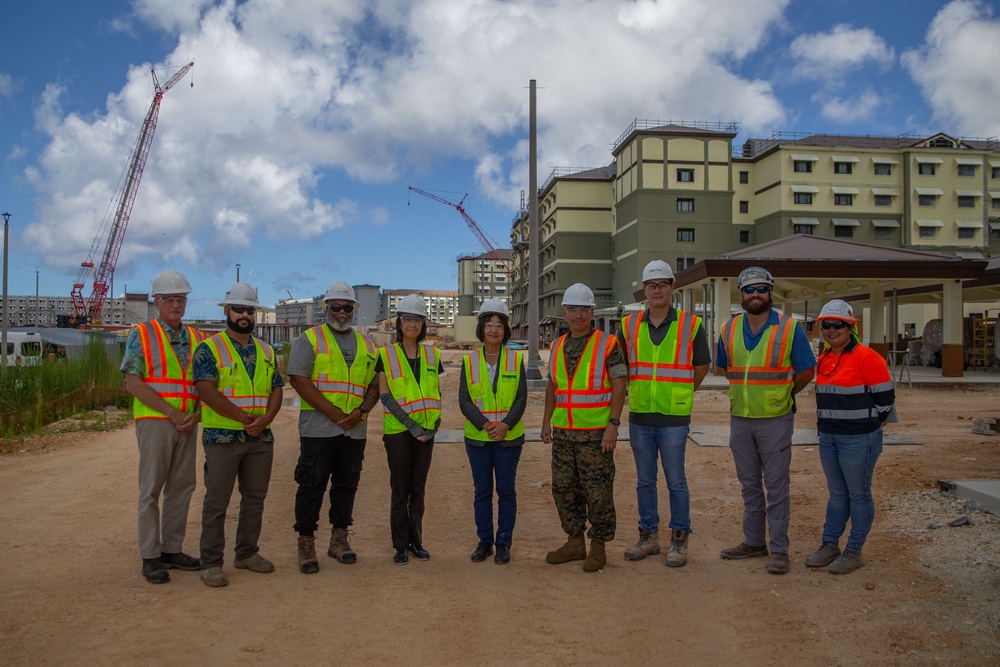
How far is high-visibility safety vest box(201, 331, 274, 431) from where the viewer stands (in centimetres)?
491

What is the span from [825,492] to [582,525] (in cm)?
335

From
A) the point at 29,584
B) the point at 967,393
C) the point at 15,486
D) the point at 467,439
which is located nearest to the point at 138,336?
the point at 29,584

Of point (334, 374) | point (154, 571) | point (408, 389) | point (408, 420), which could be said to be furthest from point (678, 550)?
point (154, 571)

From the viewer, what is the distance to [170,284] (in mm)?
5195

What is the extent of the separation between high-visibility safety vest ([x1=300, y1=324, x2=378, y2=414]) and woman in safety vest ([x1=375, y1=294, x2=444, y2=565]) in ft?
0.54

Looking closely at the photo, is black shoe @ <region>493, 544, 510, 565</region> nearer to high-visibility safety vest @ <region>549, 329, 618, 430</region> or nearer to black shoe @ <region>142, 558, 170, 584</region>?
high-visibility safety vest @ <region>549, 329, 618, 430</region>

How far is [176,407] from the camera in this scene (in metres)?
4.95

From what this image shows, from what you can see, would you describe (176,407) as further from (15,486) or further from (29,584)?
(15,486)

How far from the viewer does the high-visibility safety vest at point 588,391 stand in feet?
16.6

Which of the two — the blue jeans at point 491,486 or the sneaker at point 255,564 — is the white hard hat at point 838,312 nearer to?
the blue jeans at point 491,486

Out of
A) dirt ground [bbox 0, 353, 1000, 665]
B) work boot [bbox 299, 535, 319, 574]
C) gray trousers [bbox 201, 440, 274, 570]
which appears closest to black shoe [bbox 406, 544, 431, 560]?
dirt ground [bbox 0, 353, 1000, 665]

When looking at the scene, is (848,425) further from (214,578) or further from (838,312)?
(214,578)

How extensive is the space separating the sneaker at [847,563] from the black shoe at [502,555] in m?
2.16

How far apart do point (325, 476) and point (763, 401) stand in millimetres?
3082
